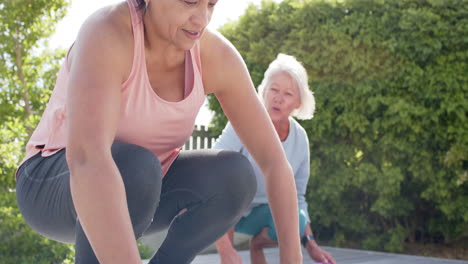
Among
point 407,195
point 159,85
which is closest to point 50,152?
point 159,85

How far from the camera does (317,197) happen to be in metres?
5.83

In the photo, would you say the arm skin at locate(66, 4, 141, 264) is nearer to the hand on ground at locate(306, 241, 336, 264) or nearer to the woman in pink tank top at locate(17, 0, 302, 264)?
the woman in pink tank top at locate(17, 0, 302, 264)

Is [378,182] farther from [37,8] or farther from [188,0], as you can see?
[188,0]

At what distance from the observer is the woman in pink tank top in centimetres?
143

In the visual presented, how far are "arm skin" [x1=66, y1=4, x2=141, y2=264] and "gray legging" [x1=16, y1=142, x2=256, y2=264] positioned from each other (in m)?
0.20

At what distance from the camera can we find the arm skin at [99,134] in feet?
4.50

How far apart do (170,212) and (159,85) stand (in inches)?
18.6

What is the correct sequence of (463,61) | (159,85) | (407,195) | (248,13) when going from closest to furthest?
(159,85)
(463,61)
(407,195)
(248,13)

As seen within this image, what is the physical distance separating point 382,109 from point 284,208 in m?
3.93

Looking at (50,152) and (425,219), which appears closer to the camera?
(50,152)

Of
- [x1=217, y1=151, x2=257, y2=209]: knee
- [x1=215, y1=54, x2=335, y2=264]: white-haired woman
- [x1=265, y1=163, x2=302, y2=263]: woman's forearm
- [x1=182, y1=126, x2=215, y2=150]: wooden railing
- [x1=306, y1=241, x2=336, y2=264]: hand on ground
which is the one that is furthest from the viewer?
[x1=182, y1=126, x2=215, y2=150]: wooden railing

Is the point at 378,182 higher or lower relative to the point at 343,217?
higher

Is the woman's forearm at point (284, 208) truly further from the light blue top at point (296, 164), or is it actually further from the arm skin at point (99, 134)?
the light blue top at point (296, 164)

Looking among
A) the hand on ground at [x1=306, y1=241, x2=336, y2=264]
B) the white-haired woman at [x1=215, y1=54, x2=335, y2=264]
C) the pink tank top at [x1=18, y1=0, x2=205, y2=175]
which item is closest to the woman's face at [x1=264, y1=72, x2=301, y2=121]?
the white-haired woman at [x1=215, y1=54, x2=335, y2=264]
